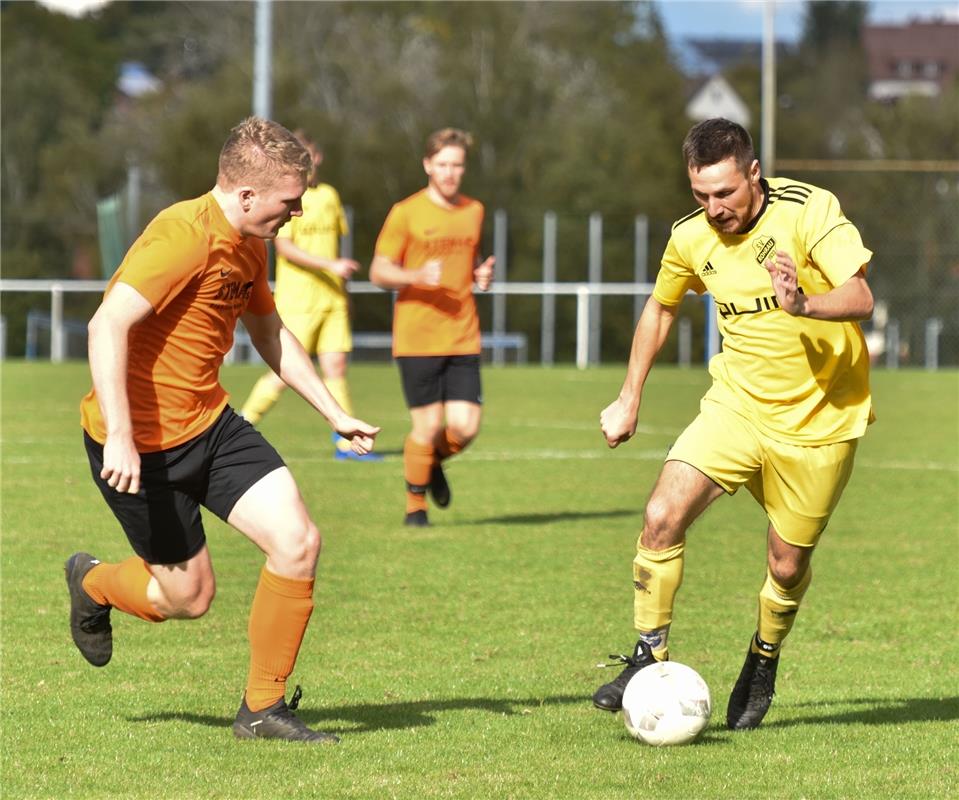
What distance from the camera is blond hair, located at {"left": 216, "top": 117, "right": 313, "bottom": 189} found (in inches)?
199

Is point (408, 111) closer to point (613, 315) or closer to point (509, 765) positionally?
point (613, 315)

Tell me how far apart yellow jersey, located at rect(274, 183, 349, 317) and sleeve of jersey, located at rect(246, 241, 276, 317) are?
24.6 feet

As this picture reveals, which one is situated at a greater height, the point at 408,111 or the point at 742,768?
the point at 408,111

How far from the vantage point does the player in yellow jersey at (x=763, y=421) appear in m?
5.40

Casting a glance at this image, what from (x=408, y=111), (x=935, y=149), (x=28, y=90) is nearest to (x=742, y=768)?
(x=408, y=111)

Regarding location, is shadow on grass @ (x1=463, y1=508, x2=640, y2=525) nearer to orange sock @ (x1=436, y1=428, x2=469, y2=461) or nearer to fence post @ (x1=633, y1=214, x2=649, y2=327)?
orange sock @ (x1=436, y1=428, x2=469, y2=461)

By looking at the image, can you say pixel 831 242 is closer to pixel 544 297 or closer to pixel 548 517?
pixel 548 517

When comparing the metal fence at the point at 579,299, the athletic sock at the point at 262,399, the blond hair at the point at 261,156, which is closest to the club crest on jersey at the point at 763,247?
the blond hair at the point at 261,156

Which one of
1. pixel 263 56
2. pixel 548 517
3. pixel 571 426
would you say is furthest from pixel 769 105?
pixel 548 517

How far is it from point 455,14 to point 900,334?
27160 mm

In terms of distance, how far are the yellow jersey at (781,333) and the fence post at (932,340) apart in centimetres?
2627

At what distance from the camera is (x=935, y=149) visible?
48.3 meters

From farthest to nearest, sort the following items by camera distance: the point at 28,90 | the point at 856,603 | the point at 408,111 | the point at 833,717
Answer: the point at 28,90 < the point at 408,111 < the point at 856,603 < the point at 833,717

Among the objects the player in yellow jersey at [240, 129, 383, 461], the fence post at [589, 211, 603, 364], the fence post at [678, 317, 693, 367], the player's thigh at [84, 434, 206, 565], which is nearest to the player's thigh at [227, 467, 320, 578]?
the player's thigh at [84, 434, 206, 565]
